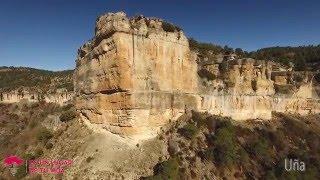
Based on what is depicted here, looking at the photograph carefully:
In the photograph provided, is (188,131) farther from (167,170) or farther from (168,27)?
(168,27)

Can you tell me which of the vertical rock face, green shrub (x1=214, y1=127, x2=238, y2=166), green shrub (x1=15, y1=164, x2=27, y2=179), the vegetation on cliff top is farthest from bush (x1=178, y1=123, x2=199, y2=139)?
green shrub (x1=15, y1=164, x2=27, y2=179)

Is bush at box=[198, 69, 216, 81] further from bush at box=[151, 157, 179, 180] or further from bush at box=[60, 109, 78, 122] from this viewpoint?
bush at box=[60, 109, 78, 122]

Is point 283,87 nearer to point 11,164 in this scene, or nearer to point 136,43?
point 136,43

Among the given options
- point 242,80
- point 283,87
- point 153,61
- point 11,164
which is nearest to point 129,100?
point 153,61

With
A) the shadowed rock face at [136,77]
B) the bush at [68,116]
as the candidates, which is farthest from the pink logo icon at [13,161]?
the shadowed rock face at [136,77]

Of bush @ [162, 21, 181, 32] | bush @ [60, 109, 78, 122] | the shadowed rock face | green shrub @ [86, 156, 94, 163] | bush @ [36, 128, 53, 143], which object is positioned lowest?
green shrub @ [86, 156, 94, 163]

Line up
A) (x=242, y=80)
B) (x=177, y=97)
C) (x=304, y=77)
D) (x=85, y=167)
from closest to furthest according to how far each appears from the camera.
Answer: (x=85, y=167) < (x=177, y=97) < (x=242, y=80) < (x=304, y=77)

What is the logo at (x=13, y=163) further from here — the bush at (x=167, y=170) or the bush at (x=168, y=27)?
the bush at (x=168, y=27)
